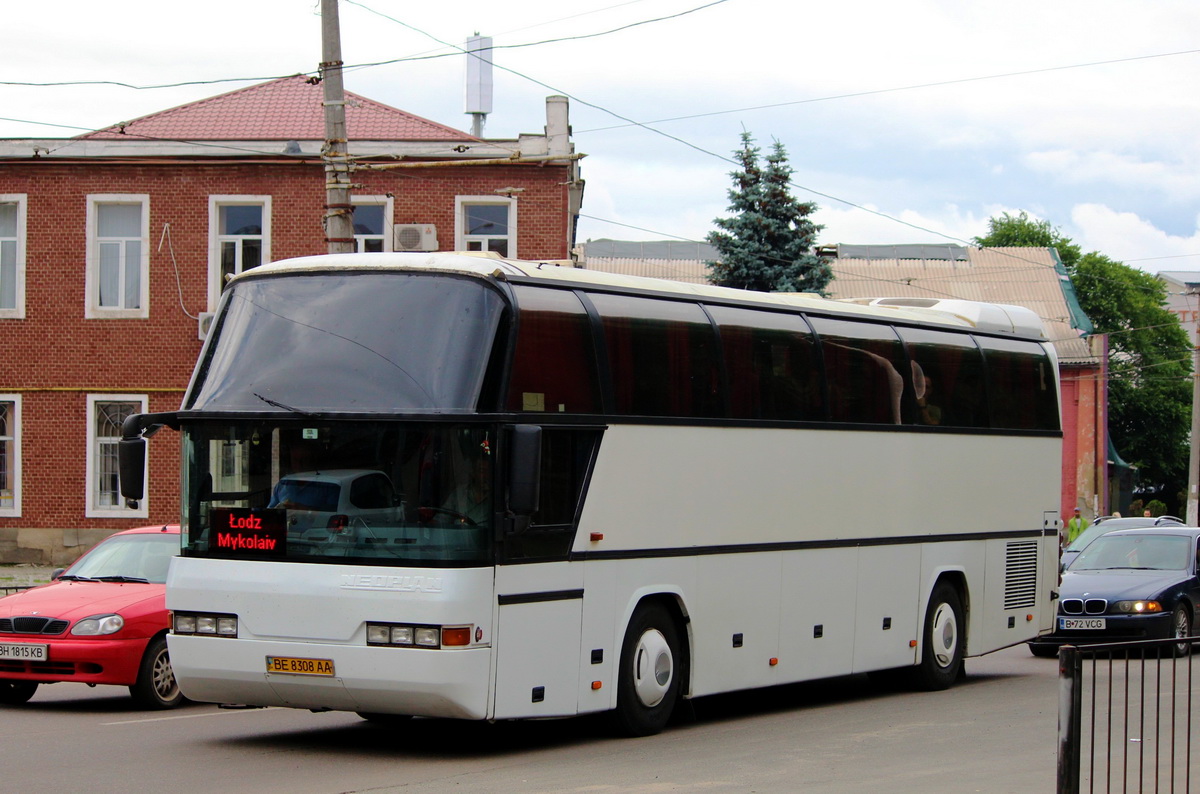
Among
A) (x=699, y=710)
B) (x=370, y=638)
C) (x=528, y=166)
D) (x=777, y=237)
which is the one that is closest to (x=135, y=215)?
(x=528, y=166)

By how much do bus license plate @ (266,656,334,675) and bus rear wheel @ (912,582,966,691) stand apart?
23.8 ft

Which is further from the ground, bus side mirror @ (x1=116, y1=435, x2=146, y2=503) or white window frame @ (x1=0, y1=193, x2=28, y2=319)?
white window frame @ (x1=0, y1=193, x2=28, y2=319)

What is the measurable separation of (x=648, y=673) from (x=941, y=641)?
5.15 metres

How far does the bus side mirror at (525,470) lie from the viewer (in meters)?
9.72

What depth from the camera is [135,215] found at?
32562mm

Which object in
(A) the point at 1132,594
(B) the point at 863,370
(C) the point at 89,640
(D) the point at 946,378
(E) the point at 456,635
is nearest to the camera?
(E) the point at 456,635

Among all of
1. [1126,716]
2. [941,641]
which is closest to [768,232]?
[941,641]

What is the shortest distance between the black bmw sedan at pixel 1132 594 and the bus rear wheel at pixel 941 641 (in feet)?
7.65

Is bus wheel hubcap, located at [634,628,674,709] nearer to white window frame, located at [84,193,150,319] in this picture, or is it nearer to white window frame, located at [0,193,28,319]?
white window frame, located at [84,193,150,319]

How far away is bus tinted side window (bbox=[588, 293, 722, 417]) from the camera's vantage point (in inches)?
442

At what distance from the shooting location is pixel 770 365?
1291 centimetres

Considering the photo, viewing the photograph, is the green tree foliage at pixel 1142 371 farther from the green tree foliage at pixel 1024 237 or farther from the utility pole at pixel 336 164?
the utility pole at pixel 336 164

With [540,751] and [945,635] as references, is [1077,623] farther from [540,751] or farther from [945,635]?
[540,751]

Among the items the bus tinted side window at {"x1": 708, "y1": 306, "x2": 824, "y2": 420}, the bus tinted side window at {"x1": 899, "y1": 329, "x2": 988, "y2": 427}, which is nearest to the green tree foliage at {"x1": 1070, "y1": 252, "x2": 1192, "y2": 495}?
the bus tinted side window at {"x1": 899, "y1": 329, "x2": 988, "y2": 427}
